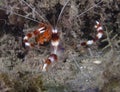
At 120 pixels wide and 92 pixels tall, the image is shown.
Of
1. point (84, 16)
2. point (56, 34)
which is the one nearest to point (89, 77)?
point (56, 34)

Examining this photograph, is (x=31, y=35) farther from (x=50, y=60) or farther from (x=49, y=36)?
(x=50, y=60)

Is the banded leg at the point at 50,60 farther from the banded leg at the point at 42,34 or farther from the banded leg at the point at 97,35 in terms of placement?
the banded leg at the point at 97,35

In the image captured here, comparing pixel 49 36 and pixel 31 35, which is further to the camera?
pixel 31 35

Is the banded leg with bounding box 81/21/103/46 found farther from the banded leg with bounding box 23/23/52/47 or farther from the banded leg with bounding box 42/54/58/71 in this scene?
the banded leg with bounding box 42/54/58/71

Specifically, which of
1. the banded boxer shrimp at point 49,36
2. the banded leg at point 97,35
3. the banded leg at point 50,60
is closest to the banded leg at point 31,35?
the banded boxer shrimp at point 49,36

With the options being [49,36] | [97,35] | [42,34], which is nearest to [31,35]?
[42,34]

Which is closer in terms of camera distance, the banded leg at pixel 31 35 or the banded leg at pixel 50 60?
the banded leg at pixel 50 60

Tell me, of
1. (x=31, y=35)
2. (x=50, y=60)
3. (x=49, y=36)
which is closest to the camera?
(x=50, y=60)

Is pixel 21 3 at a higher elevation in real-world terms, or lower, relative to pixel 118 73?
higher

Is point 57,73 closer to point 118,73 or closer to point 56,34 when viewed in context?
point 56,34

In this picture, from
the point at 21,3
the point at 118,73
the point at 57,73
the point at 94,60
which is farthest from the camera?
the point at 21,3

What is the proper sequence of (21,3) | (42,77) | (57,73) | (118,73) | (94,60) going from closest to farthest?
(118,73) → (42,77) → (57,73) → (94,60) → (21,3)
